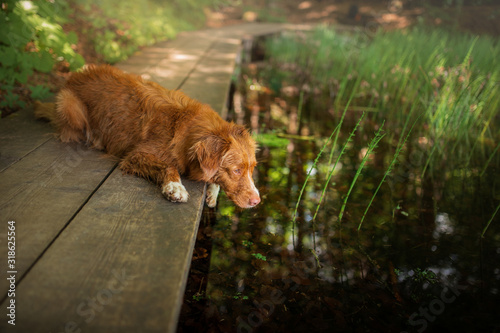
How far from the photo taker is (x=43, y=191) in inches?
85.3

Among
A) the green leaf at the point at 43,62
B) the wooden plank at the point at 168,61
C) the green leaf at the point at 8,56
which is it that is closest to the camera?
the green leaf at the point at 8,56

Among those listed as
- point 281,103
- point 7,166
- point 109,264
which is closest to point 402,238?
point 109,264

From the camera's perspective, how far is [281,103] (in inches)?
260

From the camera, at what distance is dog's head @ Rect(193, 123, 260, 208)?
2441 mm

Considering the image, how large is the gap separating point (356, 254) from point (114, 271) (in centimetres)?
200

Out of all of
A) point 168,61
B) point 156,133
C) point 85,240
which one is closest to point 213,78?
point 168,61

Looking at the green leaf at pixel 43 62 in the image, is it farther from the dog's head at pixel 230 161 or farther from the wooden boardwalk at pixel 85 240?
the dog's head at pixel 230 161

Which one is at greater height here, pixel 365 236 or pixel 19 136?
pixel 19 136

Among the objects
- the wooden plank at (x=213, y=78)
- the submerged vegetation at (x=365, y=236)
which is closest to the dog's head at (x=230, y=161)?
the submerged vegetation at (x=365, y=236)

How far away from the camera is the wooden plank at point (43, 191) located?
1715 millimetres

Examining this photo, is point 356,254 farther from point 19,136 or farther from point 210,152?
point 19,136

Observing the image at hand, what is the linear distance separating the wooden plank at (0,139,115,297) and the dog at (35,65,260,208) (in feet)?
0.71

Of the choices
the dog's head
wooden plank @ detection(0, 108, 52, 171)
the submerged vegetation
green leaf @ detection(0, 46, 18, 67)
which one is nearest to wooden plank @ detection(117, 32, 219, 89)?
the submerged vegetation

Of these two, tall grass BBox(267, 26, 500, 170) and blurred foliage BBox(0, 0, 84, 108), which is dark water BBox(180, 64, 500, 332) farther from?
blurred foliage BBox(0, 0, 84, 108)
